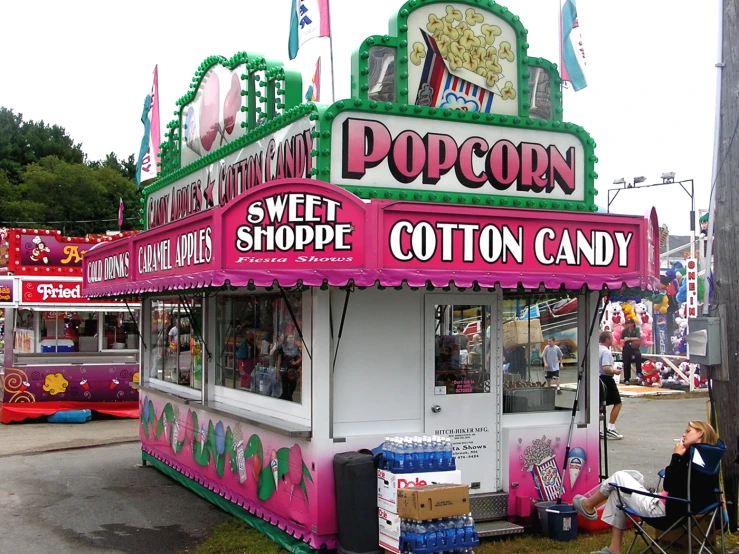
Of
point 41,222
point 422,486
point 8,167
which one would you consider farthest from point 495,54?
point 8,167

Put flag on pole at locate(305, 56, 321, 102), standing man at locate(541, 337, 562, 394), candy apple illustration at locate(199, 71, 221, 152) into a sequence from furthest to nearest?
flag on pole at locate(305, 56, 321, 102) → candy apple illustration at locate(199, 71, 221, 152) → standing man at locate(541, 337, 562, 394)

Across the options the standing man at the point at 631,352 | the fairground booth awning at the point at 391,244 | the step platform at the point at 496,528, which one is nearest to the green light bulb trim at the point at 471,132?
the fairground booth awning at the point at 391,244

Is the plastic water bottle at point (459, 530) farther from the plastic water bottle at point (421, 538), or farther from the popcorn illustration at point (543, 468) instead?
the popcorn illustration at point (543, 468)

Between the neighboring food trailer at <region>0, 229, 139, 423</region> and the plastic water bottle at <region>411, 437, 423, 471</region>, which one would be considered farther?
the neighboring food trailer at <region>0, 229, 139, 423</region>

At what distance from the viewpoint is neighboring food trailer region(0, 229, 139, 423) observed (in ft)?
52.3

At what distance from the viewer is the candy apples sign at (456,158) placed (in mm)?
7277

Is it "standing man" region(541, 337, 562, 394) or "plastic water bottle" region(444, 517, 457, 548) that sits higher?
"standing man" region(541, 337, 562, 394)

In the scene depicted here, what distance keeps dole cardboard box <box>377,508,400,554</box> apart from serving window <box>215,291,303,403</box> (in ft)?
4.57

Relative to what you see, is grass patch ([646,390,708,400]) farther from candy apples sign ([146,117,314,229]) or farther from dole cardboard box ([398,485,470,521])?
dole cardboard box ([398,485,470,521])

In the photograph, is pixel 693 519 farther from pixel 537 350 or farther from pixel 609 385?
pixel 609 385

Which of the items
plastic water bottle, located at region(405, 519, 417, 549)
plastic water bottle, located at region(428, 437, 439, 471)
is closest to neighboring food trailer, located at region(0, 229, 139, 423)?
plastic water bottle, located at region(428, 437, 439, 471)

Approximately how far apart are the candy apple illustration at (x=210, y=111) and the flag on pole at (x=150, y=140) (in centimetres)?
327

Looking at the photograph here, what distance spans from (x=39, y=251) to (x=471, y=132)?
37.0 feet

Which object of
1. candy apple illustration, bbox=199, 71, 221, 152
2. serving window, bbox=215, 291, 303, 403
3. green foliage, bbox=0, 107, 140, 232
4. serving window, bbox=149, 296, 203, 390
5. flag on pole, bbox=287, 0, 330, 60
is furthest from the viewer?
green foliage, bbox=0, 107, 140, 232
